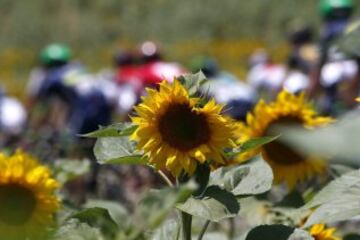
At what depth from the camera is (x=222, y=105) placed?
1.57 meters

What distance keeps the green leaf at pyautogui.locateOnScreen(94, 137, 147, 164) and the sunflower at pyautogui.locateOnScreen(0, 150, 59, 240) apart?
0.52ft

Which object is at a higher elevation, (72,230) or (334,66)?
(72,230)

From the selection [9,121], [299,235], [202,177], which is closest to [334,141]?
[299,235]

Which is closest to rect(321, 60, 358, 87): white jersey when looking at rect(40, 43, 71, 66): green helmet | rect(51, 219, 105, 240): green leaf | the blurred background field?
rect(40, 43, 71, 66): green helmet

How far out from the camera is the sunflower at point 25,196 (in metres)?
1.65

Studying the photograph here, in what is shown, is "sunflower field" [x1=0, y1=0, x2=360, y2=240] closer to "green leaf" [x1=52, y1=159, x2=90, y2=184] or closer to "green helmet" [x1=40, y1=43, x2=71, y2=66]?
"green leaf" [x1=52, y1=159, x2=90, y2=184]

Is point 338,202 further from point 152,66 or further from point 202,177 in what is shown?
point 152,66

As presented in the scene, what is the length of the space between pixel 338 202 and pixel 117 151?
408mm

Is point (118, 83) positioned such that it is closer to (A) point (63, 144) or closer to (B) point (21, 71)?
(A) point (63, 144)

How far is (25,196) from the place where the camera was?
1.77m

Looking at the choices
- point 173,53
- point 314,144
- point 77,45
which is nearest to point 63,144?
point 314,144

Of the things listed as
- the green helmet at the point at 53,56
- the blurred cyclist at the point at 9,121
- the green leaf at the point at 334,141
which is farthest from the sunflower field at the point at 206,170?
the green helmet at the point at 53,56

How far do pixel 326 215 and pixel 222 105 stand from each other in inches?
12.4

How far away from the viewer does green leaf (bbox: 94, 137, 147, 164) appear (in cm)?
158
